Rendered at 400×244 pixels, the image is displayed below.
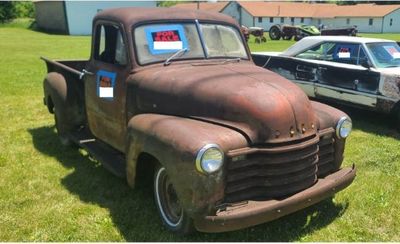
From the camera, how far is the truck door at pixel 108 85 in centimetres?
488

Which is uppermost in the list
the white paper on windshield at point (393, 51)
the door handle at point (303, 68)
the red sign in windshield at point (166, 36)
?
the red sign in windshield at point (166, 36)

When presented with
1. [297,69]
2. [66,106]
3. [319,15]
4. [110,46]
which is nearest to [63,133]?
[66,106]

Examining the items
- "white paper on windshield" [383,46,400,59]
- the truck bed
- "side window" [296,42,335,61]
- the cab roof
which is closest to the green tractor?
"side window" [296,42,335,61]

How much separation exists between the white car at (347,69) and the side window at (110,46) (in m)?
3.78

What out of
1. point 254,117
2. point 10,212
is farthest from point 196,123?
point 10,212

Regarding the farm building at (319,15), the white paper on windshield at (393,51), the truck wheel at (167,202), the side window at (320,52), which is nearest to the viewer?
the truck wheel at (167,202)

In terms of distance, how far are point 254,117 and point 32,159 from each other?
11.9 ft

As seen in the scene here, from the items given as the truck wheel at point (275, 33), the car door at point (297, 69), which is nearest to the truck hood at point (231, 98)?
the car door at point (297, 69)

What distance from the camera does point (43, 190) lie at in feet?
16.8

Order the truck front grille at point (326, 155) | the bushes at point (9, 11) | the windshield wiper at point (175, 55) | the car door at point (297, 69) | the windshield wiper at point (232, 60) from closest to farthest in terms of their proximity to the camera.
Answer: the truck front grille at point (326, 155), the windshield wiper at point (175, 55), the windshield wiper at point (232, 60), the car door at point (297, 69), the bushes at point (9, 11)

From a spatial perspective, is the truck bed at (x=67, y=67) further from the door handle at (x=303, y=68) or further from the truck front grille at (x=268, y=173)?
the door handle at (x=303, y=68)

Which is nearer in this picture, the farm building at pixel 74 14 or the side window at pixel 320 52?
the side window at pixel 320 52

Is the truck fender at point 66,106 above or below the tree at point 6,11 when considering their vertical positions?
above

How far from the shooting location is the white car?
7.34 metres
